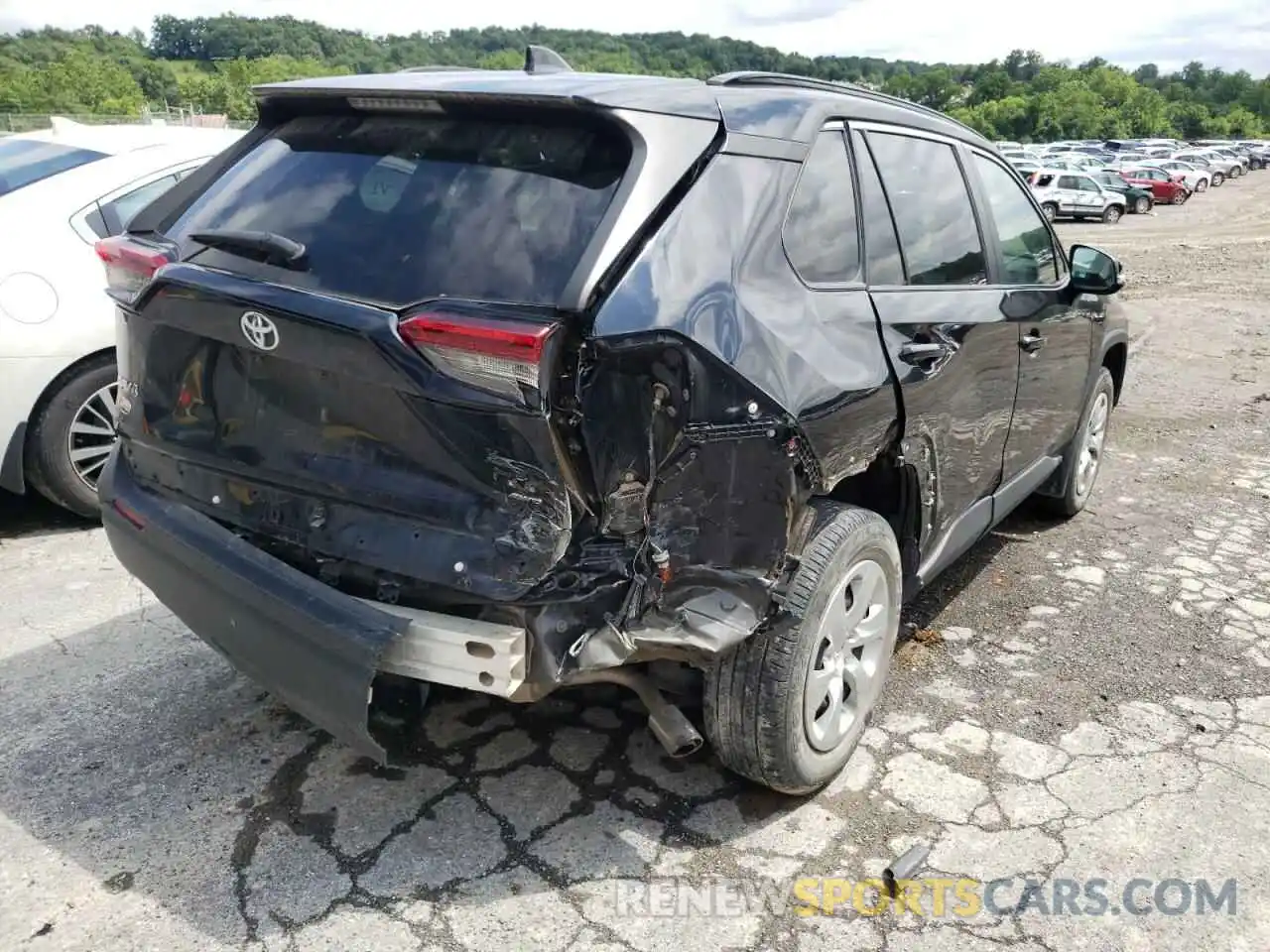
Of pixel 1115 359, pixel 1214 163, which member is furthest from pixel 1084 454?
pixel 1214 163

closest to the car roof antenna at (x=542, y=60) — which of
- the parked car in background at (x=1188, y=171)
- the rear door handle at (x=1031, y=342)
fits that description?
the rear door handle at (x=1031, y=342)

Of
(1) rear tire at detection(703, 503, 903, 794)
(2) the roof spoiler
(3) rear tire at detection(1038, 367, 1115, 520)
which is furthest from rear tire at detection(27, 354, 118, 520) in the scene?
(3) rear tire at detection(1038, 367, 1115, 520)

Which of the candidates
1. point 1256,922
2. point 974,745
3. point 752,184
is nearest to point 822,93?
point 752,184

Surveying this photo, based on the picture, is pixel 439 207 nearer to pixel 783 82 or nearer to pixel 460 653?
pixel 460 653

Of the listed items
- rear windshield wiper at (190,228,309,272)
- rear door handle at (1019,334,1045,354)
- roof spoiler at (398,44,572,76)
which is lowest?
rear door handle at (1019,334,1045,354)

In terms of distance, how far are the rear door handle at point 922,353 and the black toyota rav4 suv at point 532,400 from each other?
0.03 feet

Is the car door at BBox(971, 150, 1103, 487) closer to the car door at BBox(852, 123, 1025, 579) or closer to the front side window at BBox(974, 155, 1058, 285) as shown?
the front side window at BBox(974, 155, 1058, 285)

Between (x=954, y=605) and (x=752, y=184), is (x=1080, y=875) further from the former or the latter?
(x=752, y=184)

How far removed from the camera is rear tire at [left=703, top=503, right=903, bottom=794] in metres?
2.55

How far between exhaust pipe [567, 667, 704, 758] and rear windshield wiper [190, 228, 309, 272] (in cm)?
124

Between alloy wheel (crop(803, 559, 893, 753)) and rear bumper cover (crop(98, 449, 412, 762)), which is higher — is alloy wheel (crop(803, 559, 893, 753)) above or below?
below

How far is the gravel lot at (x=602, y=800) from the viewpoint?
7.88ft

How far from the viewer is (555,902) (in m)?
2.46

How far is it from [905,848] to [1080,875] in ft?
1.43
